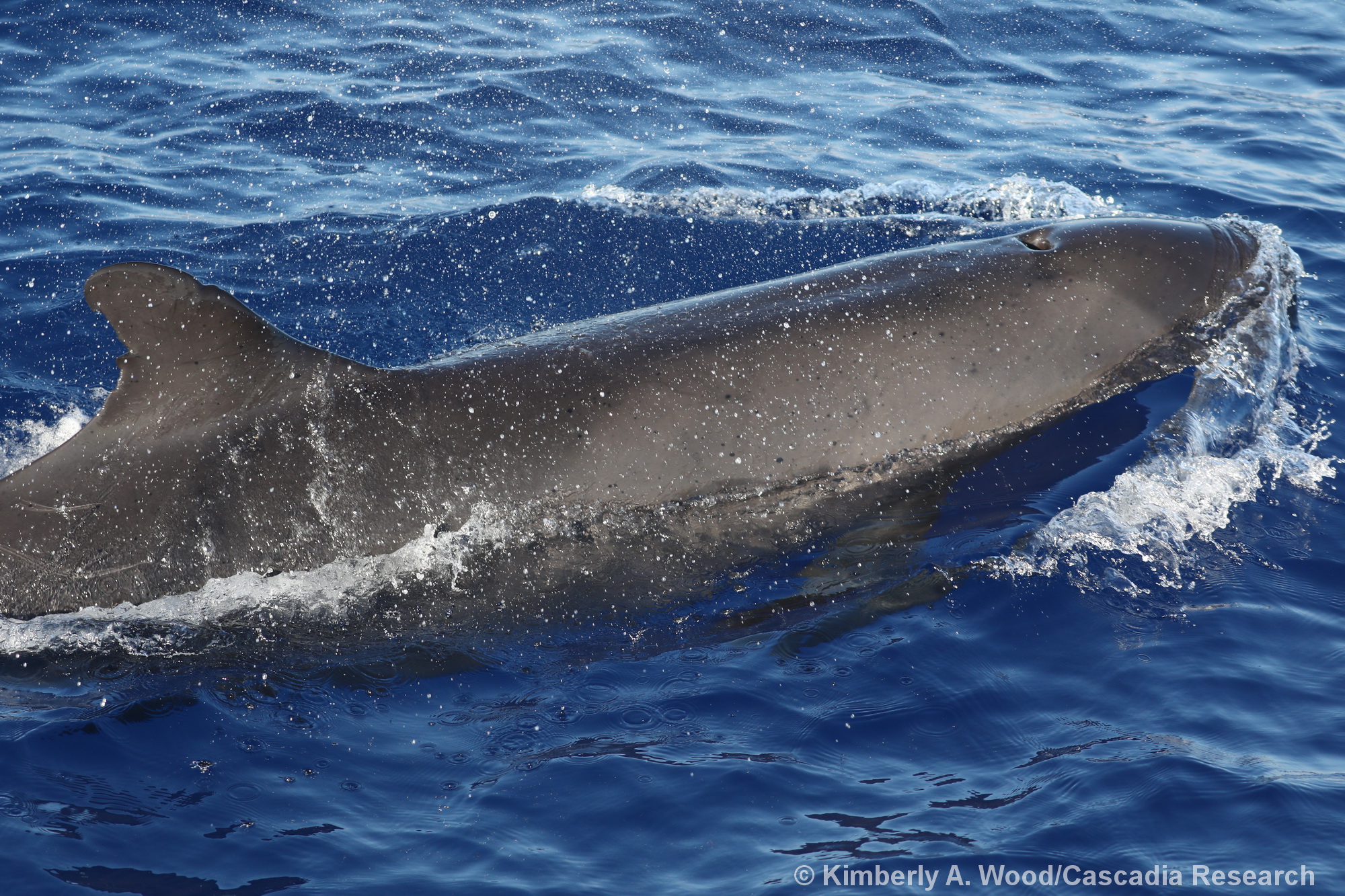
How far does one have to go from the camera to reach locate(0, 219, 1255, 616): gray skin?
650 centimetres

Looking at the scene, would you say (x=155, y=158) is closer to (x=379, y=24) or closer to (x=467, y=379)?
(x=379, y=24)

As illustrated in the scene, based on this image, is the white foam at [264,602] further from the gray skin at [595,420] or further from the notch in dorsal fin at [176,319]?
the notch in dorsal fin at [176,319]

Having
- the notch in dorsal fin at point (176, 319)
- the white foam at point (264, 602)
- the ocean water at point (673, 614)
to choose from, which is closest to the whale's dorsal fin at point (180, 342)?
the notch in dorsal fin at point (176, 319)

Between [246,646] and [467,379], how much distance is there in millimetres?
1982

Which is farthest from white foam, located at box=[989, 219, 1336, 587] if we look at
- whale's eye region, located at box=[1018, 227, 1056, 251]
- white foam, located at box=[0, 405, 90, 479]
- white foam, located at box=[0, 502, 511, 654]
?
white foam, located at box=[0, 405, 90, 479]

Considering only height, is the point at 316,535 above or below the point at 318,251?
below

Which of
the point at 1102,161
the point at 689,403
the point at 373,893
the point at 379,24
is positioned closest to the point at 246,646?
the point at 373,893

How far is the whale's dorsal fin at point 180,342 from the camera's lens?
634 centimetres

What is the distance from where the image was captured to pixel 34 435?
926 centimetres

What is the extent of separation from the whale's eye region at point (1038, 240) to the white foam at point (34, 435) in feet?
23.9

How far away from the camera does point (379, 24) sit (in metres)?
18.4

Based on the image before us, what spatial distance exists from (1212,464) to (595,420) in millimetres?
4608

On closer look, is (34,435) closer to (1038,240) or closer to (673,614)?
(673,614)

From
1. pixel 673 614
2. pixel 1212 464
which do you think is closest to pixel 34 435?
pixel 673 614
